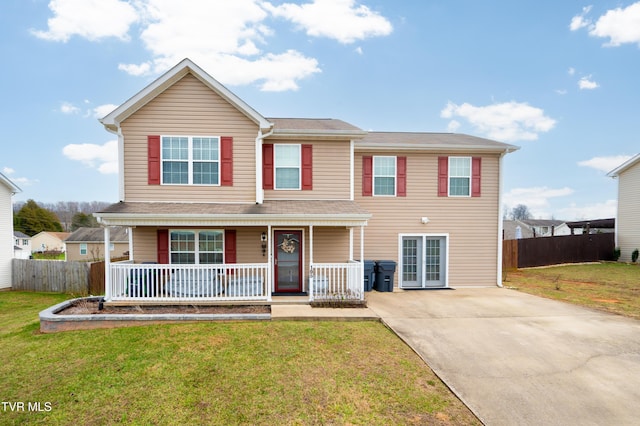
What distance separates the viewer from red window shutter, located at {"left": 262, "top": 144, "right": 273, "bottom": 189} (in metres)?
10.1

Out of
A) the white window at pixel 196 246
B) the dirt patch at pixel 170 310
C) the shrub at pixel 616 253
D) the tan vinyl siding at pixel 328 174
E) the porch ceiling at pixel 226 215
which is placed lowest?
the shrub at pixel 616 253

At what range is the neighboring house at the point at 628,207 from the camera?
18.2m

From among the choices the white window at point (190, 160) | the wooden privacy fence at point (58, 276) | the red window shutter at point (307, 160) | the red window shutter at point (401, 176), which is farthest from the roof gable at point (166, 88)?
the wooden privacy fence at point (58, 276)

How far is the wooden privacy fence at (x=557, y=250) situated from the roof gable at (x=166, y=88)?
16.1 meters

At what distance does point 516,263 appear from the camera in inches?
681

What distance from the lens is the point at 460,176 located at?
1134 centimetres

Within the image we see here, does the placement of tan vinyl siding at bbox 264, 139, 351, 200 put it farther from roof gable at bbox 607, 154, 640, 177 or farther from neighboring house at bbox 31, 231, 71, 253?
neighboring house at bbox 31, 231, 71, 253

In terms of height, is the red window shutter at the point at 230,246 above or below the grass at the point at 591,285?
above

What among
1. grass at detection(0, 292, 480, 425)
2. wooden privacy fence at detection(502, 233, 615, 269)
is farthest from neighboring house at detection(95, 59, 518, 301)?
wooden privacy fence at detection(502, 233, 615, 269)

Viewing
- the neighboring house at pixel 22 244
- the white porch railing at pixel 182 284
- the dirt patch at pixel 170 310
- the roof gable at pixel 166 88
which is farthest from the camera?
the neighboring house at pixel 22 244

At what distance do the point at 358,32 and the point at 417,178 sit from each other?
1018 cm

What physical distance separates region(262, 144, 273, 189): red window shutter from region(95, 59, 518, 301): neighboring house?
0.05m

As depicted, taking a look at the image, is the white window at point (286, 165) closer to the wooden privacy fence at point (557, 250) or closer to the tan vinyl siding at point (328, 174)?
the tan vinyl siding at point (328, 174)

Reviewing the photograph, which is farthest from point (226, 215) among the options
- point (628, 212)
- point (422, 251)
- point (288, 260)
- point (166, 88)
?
point (628, 212)
